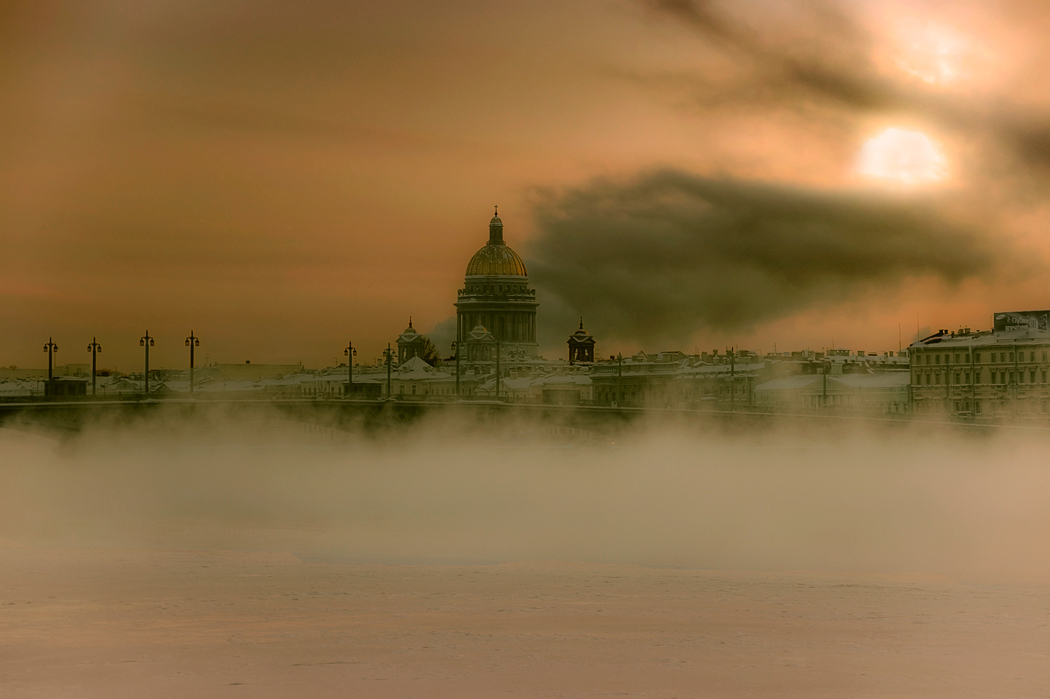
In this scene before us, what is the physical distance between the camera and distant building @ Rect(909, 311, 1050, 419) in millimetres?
69812

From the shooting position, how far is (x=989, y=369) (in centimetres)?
7262

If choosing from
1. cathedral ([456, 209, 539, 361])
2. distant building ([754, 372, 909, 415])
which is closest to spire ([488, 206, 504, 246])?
cathedral ([456, 209, 539, 361])

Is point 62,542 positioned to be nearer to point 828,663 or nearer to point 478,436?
point 828,663

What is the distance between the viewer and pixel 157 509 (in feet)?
132

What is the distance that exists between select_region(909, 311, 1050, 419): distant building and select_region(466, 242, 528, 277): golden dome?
223 ft

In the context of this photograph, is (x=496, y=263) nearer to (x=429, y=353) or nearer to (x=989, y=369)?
(x=429, y=353)

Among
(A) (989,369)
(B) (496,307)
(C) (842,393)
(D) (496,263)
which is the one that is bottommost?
(C) (842,393)

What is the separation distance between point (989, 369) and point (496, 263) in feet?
241

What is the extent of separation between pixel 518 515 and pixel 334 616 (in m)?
18.4

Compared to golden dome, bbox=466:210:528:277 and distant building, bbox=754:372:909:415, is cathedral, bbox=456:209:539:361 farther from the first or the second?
distant building, bbox=754:372:909:415

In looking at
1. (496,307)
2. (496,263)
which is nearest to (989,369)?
(496,307)

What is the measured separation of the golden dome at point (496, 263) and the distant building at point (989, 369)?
223ft

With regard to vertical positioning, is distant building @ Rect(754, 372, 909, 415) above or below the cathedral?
below

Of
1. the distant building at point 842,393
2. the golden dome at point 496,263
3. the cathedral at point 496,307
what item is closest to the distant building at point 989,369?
the distant building at point 842,393
